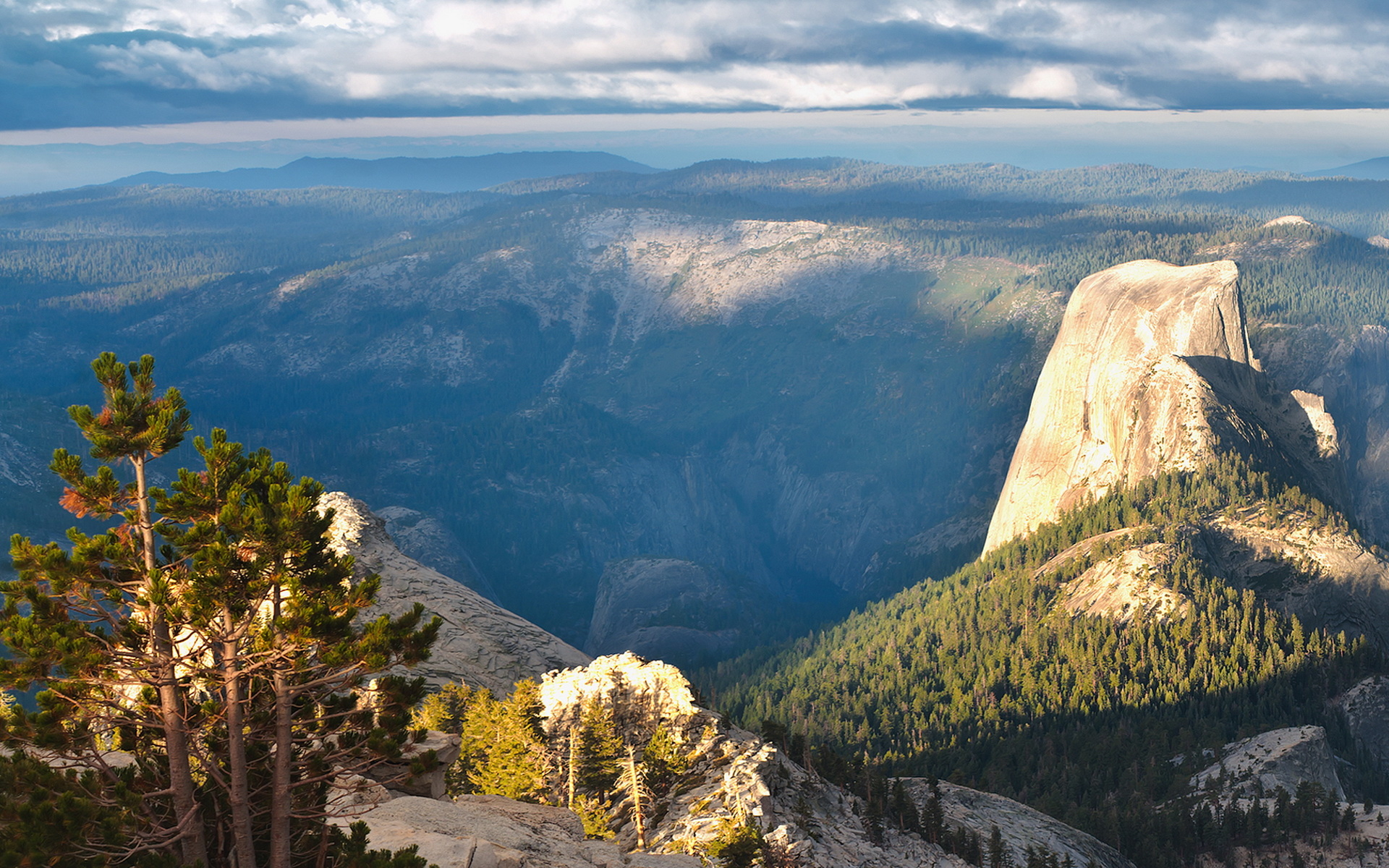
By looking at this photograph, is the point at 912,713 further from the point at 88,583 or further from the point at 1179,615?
the point at 88,583

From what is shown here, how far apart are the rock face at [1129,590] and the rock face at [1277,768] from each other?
3673 cm

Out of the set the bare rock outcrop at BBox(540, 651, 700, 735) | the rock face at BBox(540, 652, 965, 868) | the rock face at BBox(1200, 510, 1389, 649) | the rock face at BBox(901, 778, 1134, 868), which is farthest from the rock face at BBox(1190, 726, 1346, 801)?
the bare rock outcrop at BBox(540, 651, 700, 735)

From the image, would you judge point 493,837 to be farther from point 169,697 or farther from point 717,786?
point 717,786

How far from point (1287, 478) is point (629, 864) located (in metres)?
175

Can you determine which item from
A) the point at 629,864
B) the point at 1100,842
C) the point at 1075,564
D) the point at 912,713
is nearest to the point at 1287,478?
the point at 1075,564

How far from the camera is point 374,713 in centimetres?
3397

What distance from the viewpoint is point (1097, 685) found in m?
147

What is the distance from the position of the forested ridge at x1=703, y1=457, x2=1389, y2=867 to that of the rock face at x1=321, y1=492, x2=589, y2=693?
83.4 ft

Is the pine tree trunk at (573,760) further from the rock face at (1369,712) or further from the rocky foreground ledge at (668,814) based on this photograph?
the rock face at (1369,712)

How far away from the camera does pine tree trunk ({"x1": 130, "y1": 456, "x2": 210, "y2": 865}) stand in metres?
30.0

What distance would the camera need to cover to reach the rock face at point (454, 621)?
313 ft

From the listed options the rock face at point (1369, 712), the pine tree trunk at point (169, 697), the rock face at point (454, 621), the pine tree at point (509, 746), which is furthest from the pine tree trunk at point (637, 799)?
the rock face at point (1369, 712)

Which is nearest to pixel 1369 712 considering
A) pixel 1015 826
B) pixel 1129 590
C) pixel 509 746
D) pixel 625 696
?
pixel 1129 590

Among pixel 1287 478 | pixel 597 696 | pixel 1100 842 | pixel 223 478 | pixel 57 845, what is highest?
pixel 223 478
